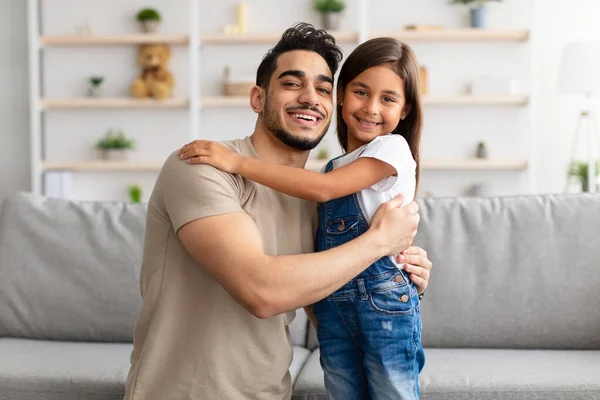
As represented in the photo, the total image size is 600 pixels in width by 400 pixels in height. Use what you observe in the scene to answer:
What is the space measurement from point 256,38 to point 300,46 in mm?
3793

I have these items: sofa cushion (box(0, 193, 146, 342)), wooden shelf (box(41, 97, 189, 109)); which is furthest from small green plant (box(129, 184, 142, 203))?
sofa cushion (box(0, 193, 146, 342))

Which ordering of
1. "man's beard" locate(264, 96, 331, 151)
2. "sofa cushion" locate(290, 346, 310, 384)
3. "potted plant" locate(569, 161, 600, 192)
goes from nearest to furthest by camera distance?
"man's beard" locate(264, 96, 331, 151) < "sofa cushion" locate(290, 346, 310, 384) < "potted plant" locate(569, 161, 600, 192)

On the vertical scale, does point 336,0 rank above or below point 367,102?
above

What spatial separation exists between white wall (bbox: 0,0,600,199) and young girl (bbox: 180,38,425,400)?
3.73 meters

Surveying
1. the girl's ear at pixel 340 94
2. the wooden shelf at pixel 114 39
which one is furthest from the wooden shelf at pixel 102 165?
the girl's ear at pixel 340 94

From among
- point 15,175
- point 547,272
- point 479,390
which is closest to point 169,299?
point 479,390

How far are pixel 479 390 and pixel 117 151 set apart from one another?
13.9ft

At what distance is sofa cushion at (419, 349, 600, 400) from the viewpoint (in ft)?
6.65

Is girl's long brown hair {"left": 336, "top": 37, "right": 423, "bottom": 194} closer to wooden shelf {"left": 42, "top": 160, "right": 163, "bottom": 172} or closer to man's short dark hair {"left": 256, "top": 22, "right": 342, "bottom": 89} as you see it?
man's short dark hair {"left": 256, "top": 22, "right": 342, "bottom": 89}

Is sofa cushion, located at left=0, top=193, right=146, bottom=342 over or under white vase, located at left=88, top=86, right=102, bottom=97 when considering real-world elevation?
under

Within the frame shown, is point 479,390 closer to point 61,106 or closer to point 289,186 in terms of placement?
point 289,186

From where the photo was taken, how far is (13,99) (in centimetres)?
600

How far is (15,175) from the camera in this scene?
5.99 meters

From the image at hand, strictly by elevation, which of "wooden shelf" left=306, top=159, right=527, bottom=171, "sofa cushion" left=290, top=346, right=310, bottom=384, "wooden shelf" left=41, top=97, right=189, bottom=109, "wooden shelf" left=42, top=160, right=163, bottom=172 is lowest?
"sofa cushion" left=290, top=346, right=310, bottom=384
